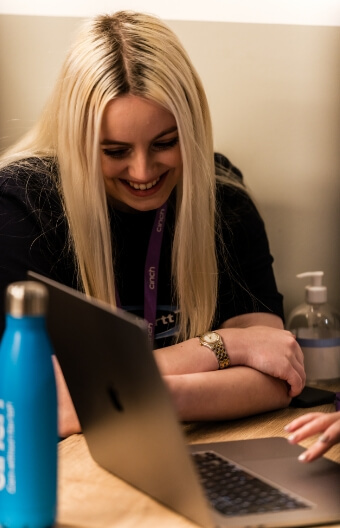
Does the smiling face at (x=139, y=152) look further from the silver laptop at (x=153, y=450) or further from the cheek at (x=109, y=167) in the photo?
the silver laptop at (x=153, y=450)

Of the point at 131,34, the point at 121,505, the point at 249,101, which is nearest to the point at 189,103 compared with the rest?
the point at 131,34

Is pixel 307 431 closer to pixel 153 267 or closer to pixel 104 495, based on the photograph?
pixel 104 495

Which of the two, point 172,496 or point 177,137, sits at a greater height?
point 177,137

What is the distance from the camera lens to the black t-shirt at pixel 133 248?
4.91ft

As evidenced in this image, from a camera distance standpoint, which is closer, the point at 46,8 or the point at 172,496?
the point at 172,496

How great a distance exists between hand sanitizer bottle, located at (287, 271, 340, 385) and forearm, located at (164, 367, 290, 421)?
289 millimetres

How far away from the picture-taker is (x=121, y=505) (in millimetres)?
941

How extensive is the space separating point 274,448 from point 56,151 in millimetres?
767

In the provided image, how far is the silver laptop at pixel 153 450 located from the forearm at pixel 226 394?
0.18 meters

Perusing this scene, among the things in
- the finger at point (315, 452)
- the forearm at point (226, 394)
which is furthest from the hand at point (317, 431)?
the forearm at point (226, 394)

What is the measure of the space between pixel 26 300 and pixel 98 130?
2.27 ft

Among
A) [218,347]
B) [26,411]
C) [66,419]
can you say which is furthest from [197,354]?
[26,411]

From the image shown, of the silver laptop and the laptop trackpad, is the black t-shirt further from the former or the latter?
the laptop trackpad

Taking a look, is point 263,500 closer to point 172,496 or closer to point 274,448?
point 172,496
